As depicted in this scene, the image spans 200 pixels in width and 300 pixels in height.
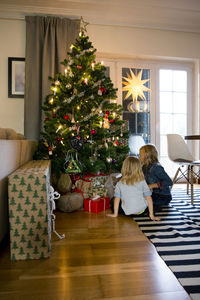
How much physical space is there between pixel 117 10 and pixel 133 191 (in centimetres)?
318

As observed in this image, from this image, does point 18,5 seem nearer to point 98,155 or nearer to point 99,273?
point 98,155

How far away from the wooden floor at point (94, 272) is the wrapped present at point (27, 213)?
9cm

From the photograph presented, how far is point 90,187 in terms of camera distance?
8.81 ft

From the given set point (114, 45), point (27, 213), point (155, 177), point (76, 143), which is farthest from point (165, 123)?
point (27, 213)

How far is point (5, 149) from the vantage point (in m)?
1.50

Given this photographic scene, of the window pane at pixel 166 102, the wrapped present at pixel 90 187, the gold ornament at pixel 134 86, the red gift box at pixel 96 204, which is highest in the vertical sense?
the gold ornament at pixel 134 86

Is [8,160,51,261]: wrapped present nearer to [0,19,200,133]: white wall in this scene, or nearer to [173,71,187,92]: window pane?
[0,19,200,133]: white wall

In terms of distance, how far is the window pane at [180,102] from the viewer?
189 inches

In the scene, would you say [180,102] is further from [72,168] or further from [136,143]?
[72,168]

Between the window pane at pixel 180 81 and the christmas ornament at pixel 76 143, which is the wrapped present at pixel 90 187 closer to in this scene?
the christmas ornament at pixel 76 143

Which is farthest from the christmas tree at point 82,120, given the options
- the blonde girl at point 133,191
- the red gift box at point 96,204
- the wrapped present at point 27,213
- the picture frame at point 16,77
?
the wrapped present at point 27,213

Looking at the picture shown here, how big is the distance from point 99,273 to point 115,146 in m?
2.13

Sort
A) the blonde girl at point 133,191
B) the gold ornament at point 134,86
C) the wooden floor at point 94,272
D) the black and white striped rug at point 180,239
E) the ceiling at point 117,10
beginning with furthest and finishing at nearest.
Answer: the gold ornament at point 134,86, the ceiling at point 117,10, the blonde girl at point 133,191, the black and white striped rug at point 180,239, the wooden floor at point 94,272

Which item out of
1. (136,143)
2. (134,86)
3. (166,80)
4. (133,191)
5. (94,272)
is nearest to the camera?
(94,272)
